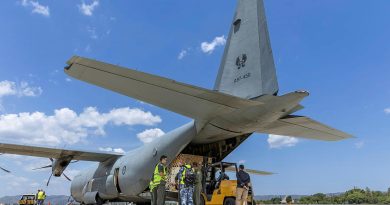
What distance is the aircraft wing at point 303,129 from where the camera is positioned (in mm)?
9883

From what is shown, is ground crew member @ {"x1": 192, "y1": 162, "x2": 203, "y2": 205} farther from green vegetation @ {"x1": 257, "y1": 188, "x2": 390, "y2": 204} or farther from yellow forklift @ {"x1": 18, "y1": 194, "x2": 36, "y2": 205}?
green vegetation @ {"x1": 257, "y1": 188, "x2": 390, "y2": 204}

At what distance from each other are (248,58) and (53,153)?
10.3m

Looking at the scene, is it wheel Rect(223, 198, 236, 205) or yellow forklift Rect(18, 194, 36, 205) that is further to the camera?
yellow forklift Rect(18, 194, 36, 205)

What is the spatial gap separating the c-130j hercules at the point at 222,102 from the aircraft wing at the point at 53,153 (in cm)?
160

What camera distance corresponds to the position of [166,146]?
441 inches

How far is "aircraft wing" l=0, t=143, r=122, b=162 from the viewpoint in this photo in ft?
46.9

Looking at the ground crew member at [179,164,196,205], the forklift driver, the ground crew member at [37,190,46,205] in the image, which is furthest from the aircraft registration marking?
the ground crew member at [37,190,46,205]

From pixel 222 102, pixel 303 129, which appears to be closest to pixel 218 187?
pixel 222 102

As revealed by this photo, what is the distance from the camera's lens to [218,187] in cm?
964

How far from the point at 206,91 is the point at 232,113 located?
153 centimetres

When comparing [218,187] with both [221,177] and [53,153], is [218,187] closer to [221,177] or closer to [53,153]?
[221,177]

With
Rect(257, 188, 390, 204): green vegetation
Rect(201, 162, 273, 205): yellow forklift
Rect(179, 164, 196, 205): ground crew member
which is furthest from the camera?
Rect(257, 188, 390, 204): green vegetation

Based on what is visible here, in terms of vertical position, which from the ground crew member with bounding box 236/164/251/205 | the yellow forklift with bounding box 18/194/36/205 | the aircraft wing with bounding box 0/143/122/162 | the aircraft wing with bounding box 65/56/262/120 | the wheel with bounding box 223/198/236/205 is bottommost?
the yellow forklift with bounding box 18/194/36/205

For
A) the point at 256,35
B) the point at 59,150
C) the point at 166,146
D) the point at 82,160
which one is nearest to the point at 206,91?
the point at 256,35
